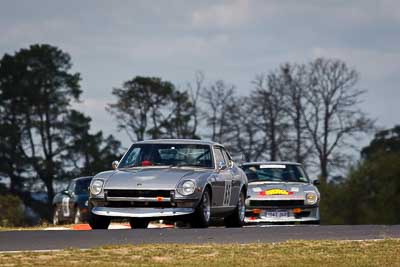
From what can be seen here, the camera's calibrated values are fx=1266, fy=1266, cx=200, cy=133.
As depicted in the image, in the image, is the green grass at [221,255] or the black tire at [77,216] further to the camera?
the black tire at [77,216]

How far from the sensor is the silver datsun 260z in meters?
20.1

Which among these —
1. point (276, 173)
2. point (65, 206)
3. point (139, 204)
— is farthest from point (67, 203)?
point (139, 204)

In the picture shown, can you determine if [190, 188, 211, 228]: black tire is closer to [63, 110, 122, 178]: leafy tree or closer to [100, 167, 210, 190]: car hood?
[100, 167, 210, 190]: car hood

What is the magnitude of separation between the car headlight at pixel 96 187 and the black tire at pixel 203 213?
1550mm

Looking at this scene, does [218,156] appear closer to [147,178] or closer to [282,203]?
[147,178]

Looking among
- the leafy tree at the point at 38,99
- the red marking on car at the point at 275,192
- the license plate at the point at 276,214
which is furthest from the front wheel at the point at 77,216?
the leafy tree at the point at 38,99

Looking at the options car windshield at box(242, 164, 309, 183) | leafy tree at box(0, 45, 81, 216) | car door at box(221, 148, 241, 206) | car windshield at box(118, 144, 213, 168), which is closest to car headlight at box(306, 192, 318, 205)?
car windshield at box(242, 164, 309, 183)

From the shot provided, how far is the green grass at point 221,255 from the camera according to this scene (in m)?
13.4

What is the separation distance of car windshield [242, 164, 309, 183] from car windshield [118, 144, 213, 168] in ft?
20.9

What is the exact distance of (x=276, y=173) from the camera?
28.2 meters

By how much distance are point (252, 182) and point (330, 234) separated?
1001cm

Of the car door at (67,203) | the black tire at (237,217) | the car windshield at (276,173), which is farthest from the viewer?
the car door at (67,203)

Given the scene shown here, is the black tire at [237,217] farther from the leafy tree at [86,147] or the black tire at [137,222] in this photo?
the leafy tree at [86,147]

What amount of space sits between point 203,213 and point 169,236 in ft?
11.0
